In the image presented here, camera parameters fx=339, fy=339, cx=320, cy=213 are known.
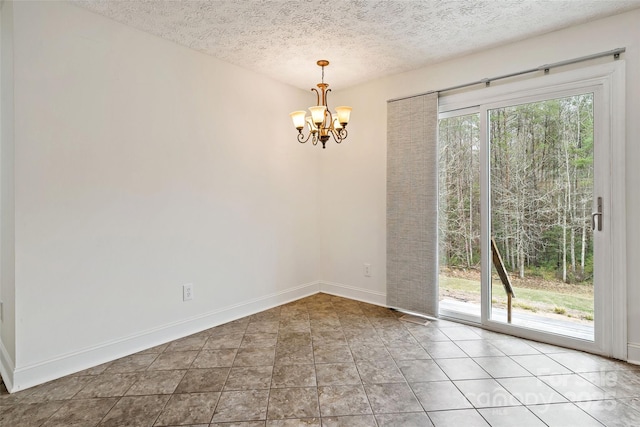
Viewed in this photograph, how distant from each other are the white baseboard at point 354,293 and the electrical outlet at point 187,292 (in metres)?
1.78

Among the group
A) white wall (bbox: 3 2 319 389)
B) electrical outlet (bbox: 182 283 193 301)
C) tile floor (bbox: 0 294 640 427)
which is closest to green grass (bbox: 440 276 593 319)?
tile floor (bbox: 0 294 640 427)

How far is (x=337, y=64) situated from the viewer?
3.33 m

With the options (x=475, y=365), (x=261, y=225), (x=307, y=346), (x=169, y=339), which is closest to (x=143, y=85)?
(x=261, y=225)

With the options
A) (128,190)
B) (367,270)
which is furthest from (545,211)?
(128,190)

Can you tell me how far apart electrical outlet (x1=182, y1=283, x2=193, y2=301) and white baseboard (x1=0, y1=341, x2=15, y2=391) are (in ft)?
3.77

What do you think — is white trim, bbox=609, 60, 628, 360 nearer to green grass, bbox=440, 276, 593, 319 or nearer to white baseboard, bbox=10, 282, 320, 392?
green grass, bbox=440, 276, 593, 319

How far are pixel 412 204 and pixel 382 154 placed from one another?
0.69 metres

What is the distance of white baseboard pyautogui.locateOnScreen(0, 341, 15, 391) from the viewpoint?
213 centimetres

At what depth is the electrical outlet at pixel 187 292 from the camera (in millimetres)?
2982

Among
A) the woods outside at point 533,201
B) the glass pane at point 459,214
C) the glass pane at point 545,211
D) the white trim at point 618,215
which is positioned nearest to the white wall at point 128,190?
the glass pane at point 459,214

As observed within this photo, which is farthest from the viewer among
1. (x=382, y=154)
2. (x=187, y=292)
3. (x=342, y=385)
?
(x=382, y=154)

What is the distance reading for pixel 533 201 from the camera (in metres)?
2.89

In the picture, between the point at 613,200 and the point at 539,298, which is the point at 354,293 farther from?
the point at 613,200

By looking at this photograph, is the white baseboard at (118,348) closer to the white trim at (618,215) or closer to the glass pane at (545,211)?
the glass pane at (545,211)
